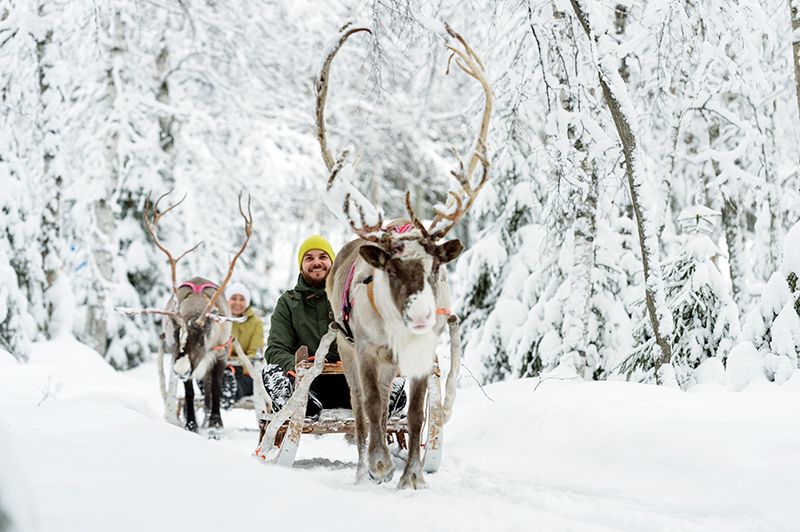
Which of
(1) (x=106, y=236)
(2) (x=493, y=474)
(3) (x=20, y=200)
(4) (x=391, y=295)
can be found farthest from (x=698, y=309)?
(1) (x=106, y=236)

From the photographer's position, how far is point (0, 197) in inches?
484

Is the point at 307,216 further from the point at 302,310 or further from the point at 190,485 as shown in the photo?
the point at 190,485

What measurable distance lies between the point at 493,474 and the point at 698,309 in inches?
131

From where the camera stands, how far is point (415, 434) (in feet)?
16.4

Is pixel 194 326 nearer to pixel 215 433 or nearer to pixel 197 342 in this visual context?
pixel 197 342

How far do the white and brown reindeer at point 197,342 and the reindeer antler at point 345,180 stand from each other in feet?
13.8

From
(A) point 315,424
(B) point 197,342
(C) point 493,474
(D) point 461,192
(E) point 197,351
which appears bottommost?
(C) point 493,474

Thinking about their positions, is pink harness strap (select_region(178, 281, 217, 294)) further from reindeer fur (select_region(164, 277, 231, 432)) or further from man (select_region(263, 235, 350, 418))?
man (select_region(263, 235, 350, 418))

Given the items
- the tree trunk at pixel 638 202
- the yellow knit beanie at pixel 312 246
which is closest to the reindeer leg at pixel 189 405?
the yellow knit beanie at pixel 312 246

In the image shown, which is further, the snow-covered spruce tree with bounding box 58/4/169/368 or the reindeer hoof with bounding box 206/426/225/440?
the snow-covered spruce tree with bounding box 58/4/169/368

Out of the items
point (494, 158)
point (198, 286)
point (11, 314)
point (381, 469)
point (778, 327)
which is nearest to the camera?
point (381, 469)

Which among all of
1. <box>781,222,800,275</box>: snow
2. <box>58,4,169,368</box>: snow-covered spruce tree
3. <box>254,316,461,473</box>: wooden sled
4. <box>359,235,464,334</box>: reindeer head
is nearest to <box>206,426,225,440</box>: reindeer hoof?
<box>254,316,461,473</box>: wooden sled

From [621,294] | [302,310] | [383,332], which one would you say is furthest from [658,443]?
[621,294]

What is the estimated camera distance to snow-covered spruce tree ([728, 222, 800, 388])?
20.1 ft
